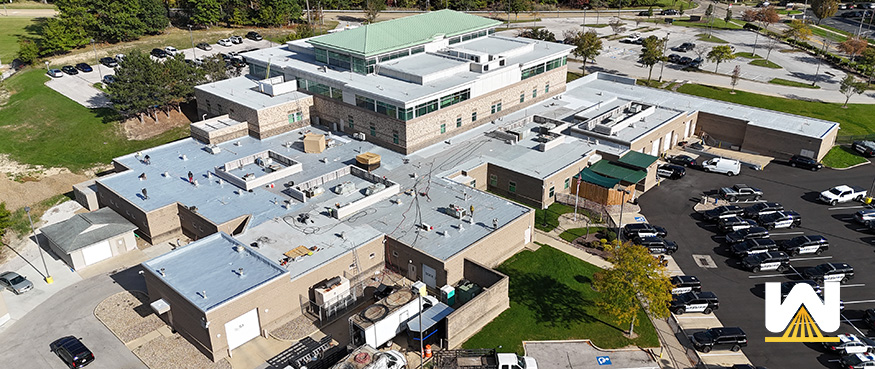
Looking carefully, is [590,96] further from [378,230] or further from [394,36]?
[378,230]

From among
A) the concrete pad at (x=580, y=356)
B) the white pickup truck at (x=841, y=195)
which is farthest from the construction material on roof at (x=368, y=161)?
the white pickup truck at (x=841, y=195)

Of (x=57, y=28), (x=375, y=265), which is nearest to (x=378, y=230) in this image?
(x=375, y=265)

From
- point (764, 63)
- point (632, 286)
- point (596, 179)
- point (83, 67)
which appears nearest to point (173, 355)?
point (632, 286)

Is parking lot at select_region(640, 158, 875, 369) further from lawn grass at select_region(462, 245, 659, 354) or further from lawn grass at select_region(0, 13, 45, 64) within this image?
lawn grass at select_region(0, 13, 45, 64)

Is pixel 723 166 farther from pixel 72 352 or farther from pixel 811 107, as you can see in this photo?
pixel 72 352

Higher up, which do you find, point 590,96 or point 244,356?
point 590,96

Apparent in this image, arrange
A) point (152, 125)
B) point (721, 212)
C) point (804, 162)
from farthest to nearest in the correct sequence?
point (152, 125)
point (804, 162)
point (721, 212)
